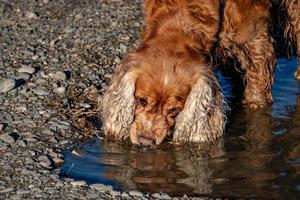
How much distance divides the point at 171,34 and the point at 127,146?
1.01m

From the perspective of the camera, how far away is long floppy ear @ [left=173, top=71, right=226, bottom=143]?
21.3ft

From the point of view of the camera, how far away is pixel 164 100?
6379 millimetres

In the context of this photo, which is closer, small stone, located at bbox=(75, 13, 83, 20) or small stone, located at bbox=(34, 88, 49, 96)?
small stone, located at bbox=(34, 88, 49, 96)

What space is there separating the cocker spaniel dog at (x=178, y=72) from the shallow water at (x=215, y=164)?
173mm

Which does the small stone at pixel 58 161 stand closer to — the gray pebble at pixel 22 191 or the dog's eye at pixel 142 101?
the gray pebble at pixel 22 191

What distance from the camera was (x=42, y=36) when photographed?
9.03 metres

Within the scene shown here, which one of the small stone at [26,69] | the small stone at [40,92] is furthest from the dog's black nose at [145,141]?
the small stone at [26,69]

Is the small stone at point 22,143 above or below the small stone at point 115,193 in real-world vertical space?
below

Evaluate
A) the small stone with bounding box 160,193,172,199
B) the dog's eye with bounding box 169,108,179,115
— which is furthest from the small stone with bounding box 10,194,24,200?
the dog's eye with bounding box 169,108,179,115

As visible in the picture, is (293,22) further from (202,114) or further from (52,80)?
(52,80)

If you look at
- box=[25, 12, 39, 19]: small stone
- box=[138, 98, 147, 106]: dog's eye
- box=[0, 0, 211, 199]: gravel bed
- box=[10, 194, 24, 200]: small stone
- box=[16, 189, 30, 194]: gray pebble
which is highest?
box=[138, 98, 147, 106]: dog's eye

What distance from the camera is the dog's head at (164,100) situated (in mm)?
6375

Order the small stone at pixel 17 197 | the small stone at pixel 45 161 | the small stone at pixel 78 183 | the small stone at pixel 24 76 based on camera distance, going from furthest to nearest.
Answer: the small stone at pixel 24 76
the small stone at pixel 45 161
the small stone at pixel 78 183
the small stone at pixel 17 197

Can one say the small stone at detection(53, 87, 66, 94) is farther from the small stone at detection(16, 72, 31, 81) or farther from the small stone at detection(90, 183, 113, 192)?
the small stone at detection(90, 183, 113, 192)
